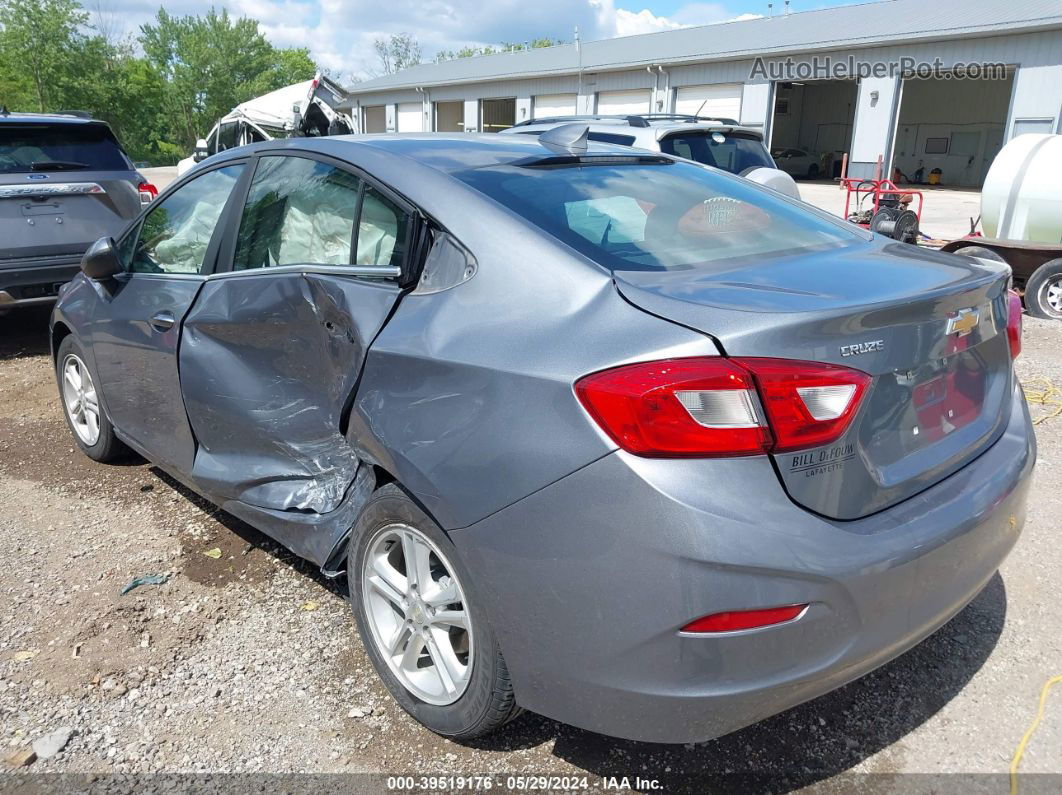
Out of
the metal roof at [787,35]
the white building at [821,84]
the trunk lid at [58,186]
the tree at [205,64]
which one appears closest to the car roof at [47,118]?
the trunk lid at [58,186]

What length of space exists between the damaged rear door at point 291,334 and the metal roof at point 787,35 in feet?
82.3

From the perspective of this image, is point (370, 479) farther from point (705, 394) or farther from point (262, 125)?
point (262, 125)

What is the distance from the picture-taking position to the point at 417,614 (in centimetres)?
238

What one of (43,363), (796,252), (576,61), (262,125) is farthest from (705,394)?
(576,61)

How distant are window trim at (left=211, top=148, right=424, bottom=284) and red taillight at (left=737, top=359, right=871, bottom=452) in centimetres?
108

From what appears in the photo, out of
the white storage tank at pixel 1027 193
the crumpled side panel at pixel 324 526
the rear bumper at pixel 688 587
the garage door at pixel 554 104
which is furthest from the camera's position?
the garage door at pixel 554 104

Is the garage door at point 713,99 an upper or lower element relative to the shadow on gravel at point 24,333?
upper

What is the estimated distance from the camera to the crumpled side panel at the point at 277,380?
8.30 feet

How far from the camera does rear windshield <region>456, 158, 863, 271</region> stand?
7.41 feet

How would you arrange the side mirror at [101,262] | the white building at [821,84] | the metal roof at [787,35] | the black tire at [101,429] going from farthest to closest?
the metal roof at [787,35] → the white building at [821,84] → the black tire at [101,429] → the side mirror at [101,262]

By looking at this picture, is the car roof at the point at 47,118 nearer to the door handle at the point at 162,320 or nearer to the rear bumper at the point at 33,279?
the rear bumper at the point at 33,279

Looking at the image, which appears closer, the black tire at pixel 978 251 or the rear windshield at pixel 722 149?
the rear windshield at pixel 722 149

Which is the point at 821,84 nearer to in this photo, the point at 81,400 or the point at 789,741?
the point at 81,400

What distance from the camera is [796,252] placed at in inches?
97.3
